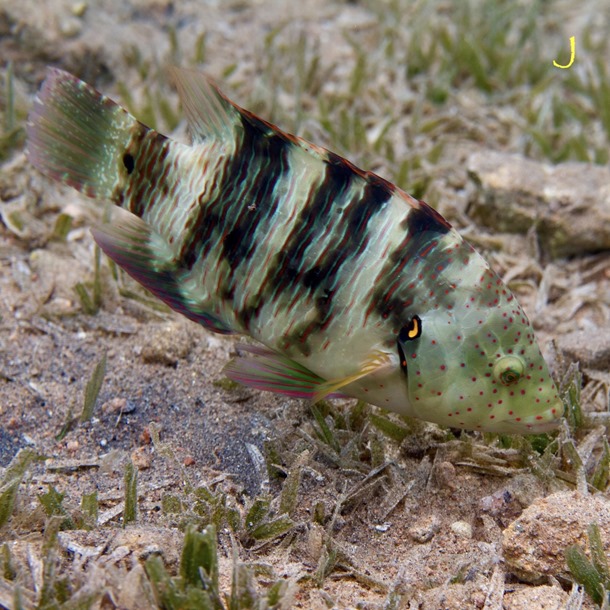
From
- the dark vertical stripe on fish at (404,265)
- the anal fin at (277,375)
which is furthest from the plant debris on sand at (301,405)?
the dark vertical stripe on fish at (404,265)

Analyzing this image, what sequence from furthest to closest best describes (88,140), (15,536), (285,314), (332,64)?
1. (332,64)
2. (88,140)
3. (285,314)
4. (15,536)

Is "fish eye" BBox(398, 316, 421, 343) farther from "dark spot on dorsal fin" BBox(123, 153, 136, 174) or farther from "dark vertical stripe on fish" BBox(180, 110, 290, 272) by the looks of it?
"dark spot on dorsal fin" BBox(123, 153, 136, 174)

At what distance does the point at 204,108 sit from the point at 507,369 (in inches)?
66.8

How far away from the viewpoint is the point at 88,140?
315 cm

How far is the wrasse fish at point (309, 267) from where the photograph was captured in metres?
2.73

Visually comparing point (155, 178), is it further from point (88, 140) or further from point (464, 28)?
point (464, 28)

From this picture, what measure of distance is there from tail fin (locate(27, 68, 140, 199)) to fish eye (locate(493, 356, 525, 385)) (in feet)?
6.05

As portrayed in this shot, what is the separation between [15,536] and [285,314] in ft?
4.58

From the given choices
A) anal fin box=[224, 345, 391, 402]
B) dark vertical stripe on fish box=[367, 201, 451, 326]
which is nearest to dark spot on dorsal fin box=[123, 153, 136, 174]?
anal fin box=[224, 345, 391, 402]

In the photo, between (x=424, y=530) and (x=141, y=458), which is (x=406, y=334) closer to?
(x=424, y=530)

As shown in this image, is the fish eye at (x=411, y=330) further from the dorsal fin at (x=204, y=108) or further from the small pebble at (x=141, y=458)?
the small pebble at (x=141, y=458)

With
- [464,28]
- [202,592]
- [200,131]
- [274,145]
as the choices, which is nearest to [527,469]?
[202,592]

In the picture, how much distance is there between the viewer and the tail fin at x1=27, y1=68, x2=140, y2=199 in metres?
3.11

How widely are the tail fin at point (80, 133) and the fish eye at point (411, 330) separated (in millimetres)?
1453
